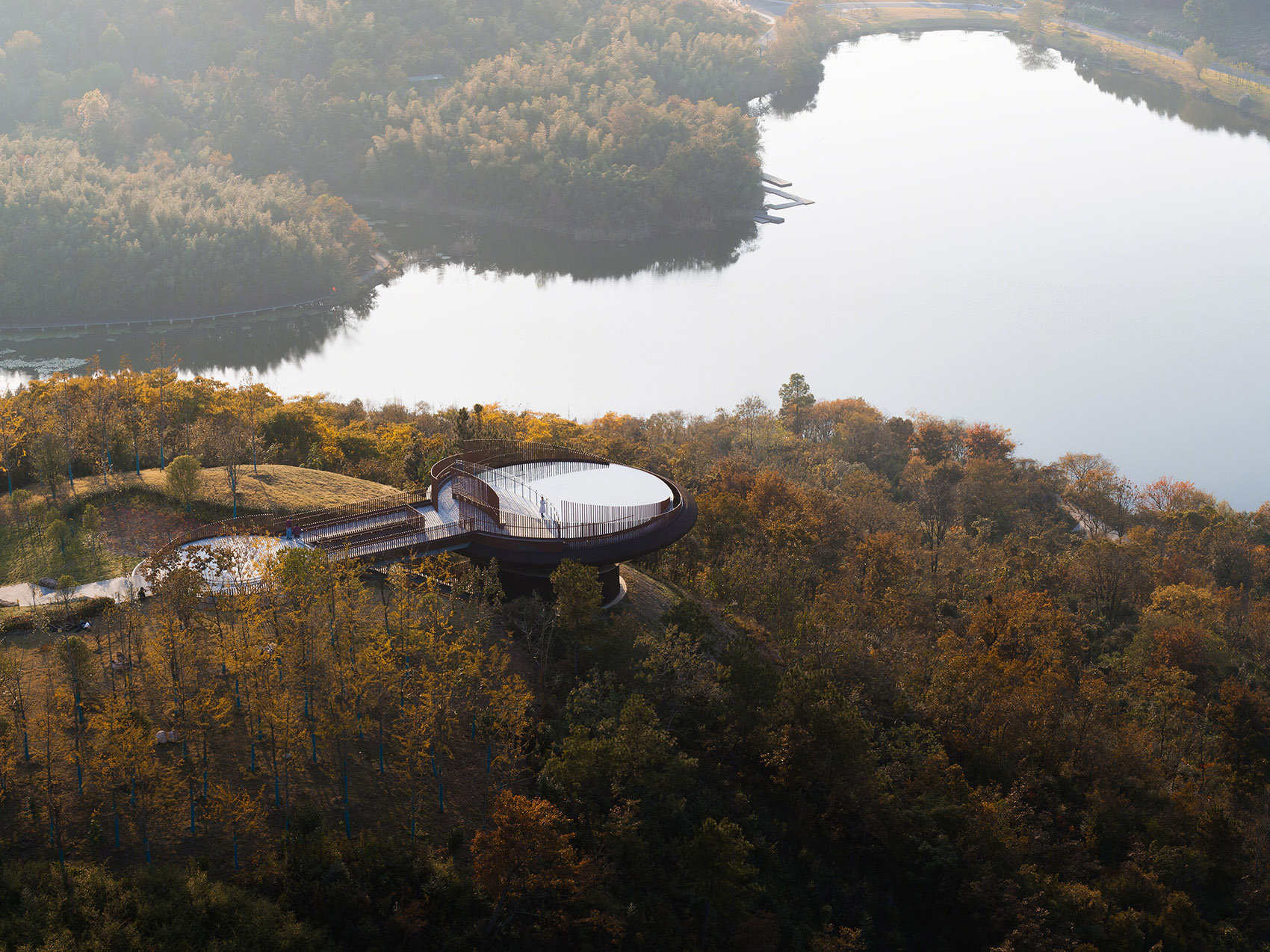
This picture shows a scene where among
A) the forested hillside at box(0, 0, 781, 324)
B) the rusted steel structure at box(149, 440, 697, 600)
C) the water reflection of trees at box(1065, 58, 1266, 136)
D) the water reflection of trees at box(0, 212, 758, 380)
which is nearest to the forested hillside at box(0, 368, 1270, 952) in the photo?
the rusted steel structure at box(149, 440, 697, 600)

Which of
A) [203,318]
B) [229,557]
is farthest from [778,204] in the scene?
[229,557]

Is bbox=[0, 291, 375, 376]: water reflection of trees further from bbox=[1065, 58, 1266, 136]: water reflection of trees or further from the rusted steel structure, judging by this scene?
bbox=[1065, 58, 1266, 136]: water reflection of trees

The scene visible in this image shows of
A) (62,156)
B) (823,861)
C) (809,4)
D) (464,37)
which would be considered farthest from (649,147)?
(823,861)

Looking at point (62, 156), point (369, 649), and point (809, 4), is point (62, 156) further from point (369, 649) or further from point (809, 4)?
point (809, 4)

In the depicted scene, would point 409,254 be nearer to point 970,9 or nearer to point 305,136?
point 305,136

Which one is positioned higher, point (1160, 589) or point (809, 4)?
point (809, 4)
